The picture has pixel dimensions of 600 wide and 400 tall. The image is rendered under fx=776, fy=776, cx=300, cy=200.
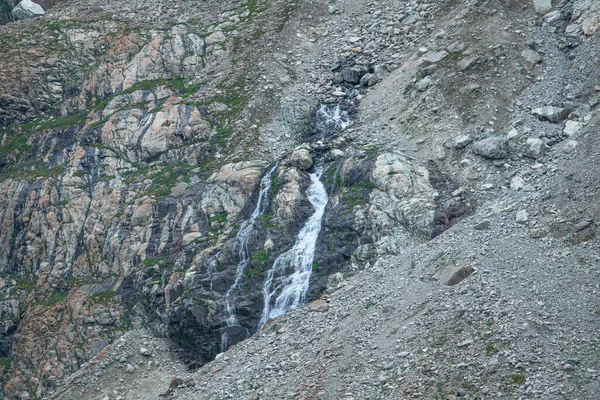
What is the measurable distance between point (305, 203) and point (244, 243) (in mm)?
3268

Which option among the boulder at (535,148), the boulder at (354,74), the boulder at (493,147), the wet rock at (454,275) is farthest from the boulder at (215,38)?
the wet rock at (454,275)

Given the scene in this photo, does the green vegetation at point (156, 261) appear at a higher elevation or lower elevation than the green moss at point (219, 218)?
lower

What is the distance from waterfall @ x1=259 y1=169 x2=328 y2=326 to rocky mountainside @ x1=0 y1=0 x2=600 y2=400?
15 centimetres

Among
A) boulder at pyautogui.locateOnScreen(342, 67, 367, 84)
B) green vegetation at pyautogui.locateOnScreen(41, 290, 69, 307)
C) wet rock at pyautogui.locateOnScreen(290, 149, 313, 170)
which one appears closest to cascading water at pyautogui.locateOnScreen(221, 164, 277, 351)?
wet rock at pyautogui.locateOnScreen(290, 149, 313, 170)

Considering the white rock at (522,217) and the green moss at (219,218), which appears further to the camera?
the green moss at (219,218)

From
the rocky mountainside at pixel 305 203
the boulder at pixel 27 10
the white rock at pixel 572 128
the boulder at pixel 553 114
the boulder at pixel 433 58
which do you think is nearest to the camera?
the rocky mountainside at pixel 305 203

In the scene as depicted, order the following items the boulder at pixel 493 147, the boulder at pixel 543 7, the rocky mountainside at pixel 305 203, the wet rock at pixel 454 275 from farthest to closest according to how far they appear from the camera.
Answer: the boulder at pixel 543 7
the boulder at pixel 493 147
the wet rock at pixel 454 275
the rocky mountainside at pixel 305 203

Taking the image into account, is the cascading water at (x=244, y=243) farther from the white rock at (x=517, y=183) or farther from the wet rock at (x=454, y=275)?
the white rock at (x=517, y=183)

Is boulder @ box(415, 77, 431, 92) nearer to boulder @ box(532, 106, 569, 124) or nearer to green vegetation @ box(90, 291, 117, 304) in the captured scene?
boulder @ box(532, 106, 569, 124)

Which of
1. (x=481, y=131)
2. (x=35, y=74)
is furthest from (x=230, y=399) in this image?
(x=35, y=74)

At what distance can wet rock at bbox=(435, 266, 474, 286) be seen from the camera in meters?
27.0

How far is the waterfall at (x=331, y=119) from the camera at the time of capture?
39656mm

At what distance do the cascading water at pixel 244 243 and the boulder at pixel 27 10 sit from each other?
2707cm

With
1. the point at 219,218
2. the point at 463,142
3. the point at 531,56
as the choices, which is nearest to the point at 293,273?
the point at 219,218
